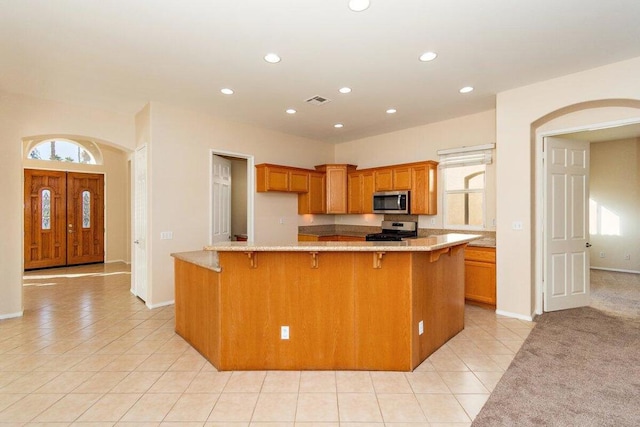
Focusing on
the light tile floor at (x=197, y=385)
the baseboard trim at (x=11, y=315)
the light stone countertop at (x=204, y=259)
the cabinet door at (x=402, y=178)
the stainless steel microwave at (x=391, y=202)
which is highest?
the cabinet door at (x=402, y=178)

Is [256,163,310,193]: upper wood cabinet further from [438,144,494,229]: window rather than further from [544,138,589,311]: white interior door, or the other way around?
[544,138,589,311]: white interior door

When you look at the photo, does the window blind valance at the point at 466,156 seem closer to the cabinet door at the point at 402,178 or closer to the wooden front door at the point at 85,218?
the cabinet door at the point at 402,178

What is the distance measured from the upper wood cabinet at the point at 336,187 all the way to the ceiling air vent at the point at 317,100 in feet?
6.92

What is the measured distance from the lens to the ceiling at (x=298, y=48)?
7.80 ft

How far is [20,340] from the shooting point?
3.31 metres

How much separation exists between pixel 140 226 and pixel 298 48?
3.59m

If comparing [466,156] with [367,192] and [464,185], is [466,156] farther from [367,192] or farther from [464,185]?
[367,192]

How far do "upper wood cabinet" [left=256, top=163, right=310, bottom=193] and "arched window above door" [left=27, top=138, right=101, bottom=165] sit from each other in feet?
16.9

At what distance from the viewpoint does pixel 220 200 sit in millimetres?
5426

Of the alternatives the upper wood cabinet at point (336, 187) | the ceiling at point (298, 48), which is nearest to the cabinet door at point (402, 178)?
the upper wood cabinet at point (336, 187)

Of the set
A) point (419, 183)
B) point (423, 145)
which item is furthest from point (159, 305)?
point (423, 145)

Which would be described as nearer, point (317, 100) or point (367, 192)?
point (317, 100)

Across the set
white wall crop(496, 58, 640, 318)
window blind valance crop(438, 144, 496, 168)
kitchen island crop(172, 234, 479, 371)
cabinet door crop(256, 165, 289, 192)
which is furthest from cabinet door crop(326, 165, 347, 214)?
kitchen island crop(172, 234, 479, 371)

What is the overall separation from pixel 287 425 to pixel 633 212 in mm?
8237
